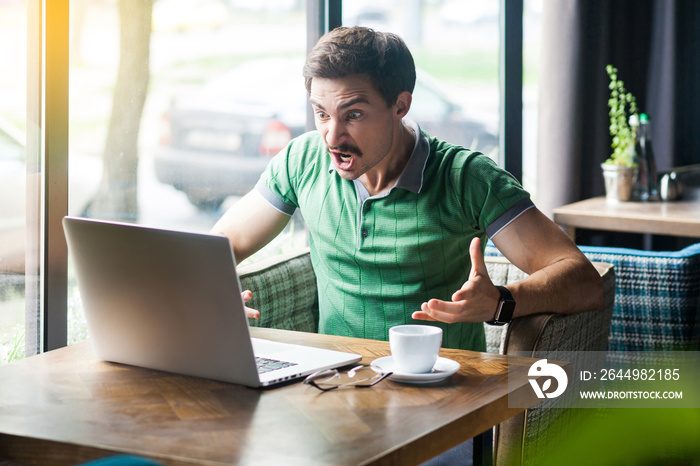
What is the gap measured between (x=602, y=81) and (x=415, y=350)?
A: 2947 millimetres

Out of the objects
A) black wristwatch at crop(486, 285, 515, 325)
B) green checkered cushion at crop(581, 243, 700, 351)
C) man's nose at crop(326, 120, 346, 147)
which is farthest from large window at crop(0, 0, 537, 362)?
green checkered cushion at crop(581, 243, 700, 351)

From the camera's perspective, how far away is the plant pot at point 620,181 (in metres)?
3.38

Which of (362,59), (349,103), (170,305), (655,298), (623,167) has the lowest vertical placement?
(655,298)

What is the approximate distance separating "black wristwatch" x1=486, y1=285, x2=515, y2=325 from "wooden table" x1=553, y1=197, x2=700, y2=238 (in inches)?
62.2

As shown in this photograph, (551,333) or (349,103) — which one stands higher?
(349,103)

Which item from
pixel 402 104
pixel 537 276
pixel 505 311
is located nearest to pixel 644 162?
pixel 402 104

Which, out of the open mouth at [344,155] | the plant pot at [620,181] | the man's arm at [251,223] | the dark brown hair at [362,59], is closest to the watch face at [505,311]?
the open mouth at [344,155]

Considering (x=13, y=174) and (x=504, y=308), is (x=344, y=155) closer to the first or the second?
(x=504, y=308)

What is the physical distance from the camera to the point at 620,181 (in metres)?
3.39

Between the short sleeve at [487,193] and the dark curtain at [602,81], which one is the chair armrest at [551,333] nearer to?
the short sleeve at [487,193]

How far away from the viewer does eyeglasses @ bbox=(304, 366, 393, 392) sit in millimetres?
1233

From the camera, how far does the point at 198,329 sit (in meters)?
1.22

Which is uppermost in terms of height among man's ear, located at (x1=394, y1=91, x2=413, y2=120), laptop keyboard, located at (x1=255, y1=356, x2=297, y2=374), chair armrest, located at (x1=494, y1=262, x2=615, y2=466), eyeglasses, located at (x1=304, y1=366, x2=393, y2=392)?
man's ear, located at (x1=394, y1=91, x2=413, y2=120)

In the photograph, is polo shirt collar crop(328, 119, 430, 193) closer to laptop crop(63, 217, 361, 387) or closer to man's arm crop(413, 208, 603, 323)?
man's arm crop(413, 208, 603, 323)
